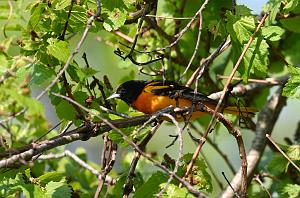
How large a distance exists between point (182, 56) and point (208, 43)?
0.23 meters

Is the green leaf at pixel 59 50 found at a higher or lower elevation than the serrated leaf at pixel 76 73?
higher

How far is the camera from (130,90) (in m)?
5.12

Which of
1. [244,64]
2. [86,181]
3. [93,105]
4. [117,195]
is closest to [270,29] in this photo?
[244,64]

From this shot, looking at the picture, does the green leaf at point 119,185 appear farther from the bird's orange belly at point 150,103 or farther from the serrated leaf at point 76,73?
the bird's orange belly at point 150,103

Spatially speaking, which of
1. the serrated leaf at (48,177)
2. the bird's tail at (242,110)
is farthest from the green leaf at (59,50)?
the bird's tail at (242,110)

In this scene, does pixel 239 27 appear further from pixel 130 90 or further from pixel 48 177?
pixel 130 90

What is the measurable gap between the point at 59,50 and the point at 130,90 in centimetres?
170

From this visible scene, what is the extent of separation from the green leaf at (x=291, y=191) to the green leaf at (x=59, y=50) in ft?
5.31

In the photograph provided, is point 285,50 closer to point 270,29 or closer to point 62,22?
point 270,29

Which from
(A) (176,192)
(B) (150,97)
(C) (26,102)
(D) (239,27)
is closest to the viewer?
(C) (26,102)

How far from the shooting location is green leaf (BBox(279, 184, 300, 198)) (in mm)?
4207

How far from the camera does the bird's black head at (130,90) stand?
192 inches

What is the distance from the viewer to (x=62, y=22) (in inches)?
144

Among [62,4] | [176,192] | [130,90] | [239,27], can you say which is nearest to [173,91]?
[130,90]
